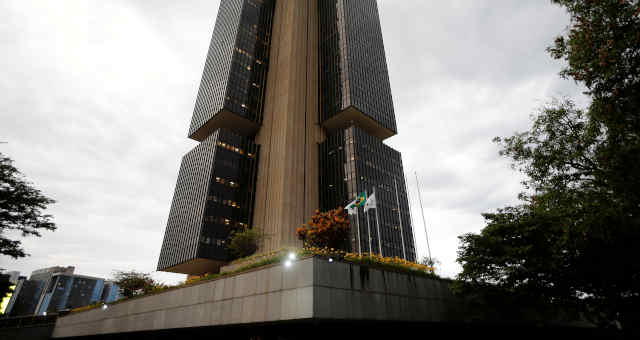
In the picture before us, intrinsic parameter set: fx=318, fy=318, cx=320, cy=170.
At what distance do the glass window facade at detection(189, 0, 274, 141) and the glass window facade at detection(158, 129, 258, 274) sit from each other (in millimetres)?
8189

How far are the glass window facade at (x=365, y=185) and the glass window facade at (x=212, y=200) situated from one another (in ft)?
67.2

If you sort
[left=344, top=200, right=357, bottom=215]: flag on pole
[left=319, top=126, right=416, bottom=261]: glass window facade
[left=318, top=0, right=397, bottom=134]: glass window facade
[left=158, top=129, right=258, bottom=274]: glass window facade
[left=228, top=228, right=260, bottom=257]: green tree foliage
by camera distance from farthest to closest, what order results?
[left=318, top=0, right=397, bottom=134]: glass window facade, [left=319, top=126, right=416, bottom=261]: glass window facade, [left=158, top=129, right=258, bottom=274]: glass window facade, [left=228, top=228, right=260, bottom=257]: green tree foliage, [left=344, top=200, right=357, bottom=215]: flag on pole

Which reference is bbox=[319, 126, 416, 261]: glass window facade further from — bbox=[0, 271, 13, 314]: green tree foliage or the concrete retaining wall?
bbox=[0, 271, 13, 314]: green tree foliage

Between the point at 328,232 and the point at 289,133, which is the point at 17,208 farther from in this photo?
the point at 289,133

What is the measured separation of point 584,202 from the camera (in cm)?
1648

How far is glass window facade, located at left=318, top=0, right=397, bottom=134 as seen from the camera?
8981cm

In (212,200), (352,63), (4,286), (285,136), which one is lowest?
(4,286)

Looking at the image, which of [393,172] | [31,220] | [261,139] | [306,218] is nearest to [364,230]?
[306,218]

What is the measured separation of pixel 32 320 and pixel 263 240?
126 feet

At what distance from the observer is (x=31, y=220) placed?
2634 centimetres

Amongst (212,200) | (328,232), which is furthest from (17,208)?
(212,200)

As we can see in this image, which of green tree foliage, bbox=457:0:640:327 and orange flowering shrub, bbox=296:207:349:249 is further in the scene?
orange flowering shrub, bbox=296:207:349:249

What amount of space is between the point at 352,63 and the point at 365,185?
3756 centimetres

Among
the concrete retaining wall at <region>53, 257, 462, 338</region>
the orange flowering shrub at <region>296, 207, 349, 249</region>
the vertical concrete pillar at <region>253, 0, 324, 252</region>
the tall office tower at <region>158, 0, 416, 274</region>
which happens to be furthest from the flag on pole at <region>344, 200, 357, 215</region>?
the tall office tower at <region>158, 0, 416, 274</region>
